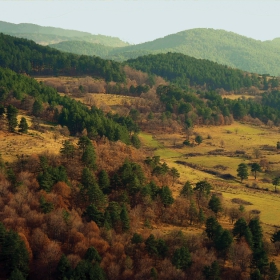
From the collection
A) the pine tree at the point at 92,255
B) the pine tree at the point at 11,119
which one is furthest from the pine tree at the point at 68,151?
the pine tree at the point at 92,255

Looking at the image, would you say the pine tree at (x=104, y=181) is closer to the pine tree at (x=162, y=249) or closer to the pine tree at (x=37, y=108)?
the pine tree at (x=162, y=249)

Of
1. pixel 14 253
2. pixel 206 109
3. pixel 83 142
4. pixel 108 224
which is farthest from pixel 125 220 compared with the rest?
pixel 206 109

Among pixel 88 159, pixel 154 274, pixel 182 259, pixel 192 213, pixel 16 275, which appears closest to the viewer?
pixel 16 275

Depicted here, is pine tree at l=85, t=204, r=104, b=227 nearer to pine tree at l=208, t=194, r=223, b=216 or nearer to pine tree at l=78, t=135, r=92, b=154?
pine tree at l=78, t=135, r=92, b=154

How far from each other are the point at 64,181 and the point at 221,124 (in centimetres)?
11245

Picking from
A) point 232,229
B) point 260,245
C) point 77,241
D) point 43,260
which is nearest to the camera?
point 43,260

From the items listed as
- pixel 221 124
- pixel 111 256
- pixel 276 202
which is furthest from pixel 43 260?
pixel 221 124

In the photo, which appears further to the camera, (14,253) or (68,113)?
(68,113)

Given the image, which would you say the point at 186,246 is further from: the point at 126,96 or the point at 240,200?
the point at 126,96

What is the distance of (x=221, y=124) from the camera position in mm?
169250

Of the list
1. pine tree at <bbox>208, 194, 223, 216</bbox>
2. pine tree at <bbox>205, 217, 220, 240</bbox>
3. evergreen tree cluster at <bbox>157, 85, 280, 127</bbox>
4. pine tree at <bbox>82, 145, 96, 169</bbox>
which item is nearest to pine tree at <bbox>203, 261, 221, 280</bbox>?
pine tree at <bbox>205, 217, 220, 240</bbox>

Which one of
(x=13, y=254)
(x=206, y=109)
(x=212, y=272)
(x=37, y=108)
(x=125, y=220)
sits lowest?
(x=212, y=272)

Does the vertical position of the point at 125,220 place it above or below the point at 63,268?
above

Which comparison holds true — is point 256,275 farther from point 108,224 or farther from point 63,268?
point 63,268
